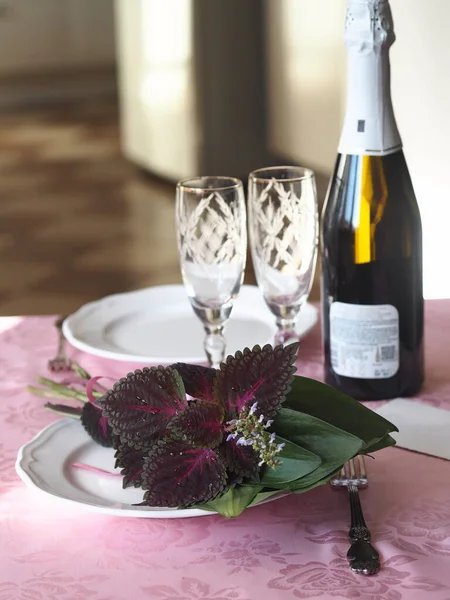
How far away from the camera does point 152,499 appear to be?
0.60 metres

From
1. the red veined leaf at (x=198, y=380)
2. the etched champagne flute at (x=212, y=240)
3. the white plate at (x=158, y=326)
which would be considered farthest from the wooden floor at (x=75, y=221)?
the red veined leaf at (x=198, y=380)

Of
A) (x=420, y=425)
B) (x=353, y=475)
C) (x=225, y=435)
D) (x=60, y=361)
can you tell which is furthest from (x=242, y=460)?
(x=60, y=361)

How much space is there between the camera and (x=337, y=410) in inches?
26.3

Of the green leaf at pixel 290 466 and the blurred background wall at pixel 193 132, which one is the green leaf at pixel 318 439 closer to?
the green leaf at pixel 290 466

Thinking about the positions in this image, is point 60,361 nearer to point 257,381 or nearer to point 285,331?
point 285,331

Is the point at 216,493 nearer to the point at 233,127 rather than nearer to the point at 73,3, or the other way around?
the point at 233,127

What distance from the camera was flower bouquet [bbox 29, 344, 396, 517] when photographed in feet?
1.96

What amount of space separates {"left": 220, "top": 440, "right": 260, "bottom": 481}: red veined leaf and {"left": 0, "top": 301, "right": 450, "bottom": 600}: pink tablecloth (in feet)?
0.19

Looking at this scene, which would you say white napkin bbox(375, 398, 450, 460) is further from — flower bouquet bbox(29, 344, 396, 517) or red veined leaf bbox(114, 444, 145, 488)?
red veined leaf bbox(114, 444, 145, 488)

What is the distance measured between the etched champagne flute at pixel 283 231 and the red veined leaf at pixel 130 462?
30cm

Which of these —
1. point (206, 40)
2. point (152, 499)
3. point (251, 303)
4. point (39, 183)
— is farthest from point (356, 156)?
point (39, 183)

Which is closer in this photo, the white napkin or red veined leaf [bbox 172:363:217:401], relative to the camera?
red veined leaf [bbox 172:363:217:401]

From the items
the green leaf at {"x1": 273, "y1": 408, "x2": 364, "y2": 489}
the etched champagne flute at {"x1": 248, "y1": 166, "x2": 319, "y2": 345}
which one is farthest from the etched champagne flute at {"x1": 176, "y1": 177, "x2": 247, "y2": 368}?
the green leaf at {"x1": 273, "y1": 408, "x2": 364, "y2": 489}

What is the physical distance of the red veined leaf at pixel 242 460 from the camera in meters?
0.60
